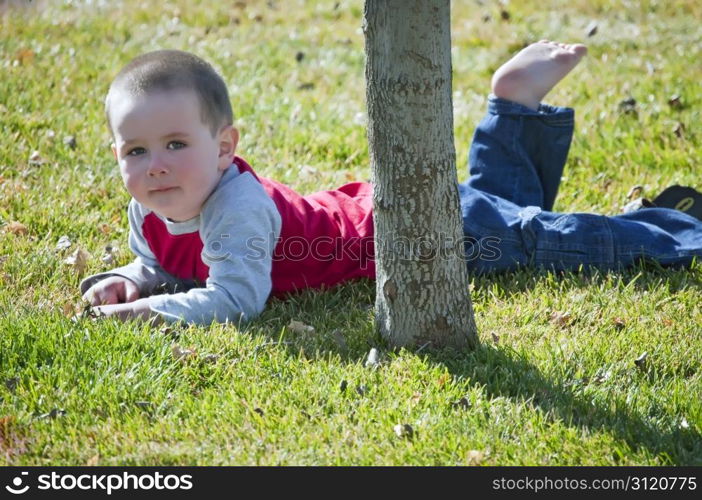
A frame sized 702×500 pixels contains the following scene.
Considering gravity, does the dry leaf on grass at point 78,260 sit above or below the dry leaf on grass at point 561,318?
above

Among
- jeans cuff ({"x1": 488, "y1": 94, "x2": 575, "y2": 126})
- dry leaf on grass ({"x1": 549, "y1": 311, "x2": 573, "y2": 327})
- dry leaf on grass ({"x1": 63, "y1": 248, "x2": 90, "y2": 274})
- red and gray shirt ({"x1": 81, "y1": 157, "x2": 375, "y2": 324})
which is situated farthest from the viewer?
jeans cuff ({"x1": 488, "y1": 94, "x2": 575, "y2": 126})

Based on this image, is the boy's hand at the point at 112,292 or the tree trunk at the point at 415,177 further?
the boy's hand at the point at 112,292

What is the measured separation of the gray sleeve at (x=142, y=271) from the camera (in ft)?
13.4

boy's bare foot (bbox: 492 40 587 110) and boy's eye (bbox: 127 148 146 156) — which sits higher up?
boy's bare foot (bbox: 492 40 587 110)

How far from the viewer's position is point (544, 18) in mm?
8375

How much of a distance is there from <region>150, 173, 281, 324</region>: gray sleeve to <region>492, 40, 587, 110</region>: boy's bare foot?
A: 57.3 inches

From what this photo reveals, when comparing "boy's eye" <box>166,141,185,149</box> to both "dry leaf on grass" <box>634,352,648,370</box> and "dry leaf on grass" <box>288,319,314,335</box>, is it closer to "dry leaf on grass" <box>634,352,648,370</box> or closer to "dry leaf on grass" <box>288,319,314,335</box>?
"dry leaf on grass" <box>288,319,314,335</box>

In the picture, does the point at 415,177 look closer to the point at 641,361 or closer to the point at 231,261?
the point at 231,261

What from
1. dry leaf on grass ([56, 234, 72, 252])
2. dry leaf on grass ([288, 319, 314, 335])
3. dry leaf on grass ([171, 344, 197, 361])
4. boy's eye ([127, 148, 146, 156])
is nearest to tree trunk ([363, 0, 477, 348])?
dry leaf on grass ([288, 319, 314, 335])

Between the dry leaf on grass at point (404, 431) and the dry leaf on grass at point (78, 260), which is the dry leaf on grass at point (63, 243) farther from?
the dry leaf on grass at point (404, 431)

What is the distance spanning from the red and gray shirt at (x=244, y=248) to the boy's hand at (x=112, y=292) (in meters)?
0.05

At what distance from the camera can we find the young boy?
3.67 meters

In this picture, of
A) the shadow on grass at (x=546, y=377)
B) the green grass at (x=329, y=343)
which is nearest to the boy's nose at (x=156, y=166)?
the green grass at (x=329, y=343)
